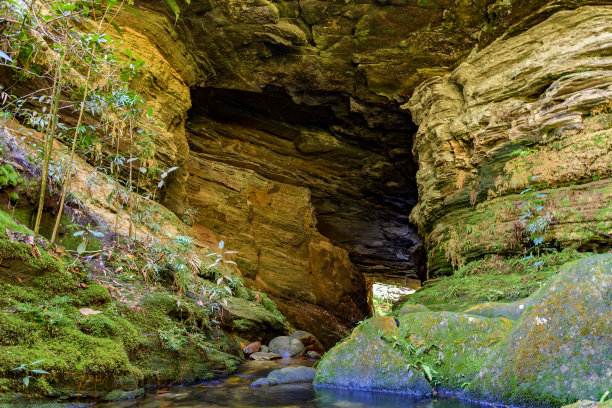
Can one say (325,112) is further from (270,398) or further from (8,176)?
(270,398)

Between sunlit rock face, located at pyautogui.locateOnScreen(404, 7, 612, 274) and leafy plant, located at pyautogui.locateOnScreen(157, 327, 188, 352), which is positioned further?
sunlit rock face, located at pyautogui.locateOnScreen(404, 7, 612, 274)

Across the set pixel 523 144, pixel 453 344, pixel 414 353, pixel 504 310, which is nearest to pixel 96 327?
pixel 414 353

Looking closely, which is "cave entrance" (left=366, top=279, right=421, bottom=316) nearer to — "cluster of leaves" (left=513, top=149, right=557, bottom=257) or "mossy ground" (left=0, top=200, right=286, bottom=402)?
"cluster of leaves" (left=513, top=149, right=557, bottom=257)

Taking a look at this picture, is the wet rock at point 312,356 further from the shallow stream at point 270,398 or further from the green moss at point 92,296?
the green moss at point 92,296

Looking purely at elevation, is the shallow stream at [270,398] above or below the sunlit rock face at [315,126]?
below

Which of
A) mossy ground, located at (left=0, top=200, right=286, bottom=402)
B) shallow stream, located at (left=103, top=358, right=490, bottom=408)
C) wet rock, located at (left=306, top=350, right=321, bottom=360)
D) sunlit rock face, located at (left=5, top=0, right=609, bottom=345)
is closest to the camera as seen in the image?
mossy ground, located at (left=0, top=200, right=286, bottom=402)

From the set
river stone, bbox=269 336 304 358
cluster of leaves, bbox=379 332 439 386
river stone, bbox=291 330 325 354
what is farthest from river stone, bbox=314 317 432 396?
river stone, bbox=291 330 325 354

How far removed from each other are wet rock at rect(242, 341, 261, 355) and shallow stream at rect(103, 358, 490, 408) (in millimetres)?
2787

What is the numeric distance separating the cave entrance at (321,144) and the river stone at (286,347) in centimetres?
897

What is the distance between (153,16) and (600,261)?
12319 millimetres

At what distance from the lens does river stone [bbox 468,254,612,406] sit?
2854 mm

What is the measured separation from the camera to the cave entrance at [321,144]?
577 inches

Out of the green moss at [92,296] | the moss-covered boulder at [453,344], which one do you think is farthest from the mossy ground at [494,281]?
the green moss at [92,296]

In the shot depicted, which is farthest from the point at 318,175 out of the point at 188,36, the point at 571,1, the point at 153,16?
the point at 571,1
